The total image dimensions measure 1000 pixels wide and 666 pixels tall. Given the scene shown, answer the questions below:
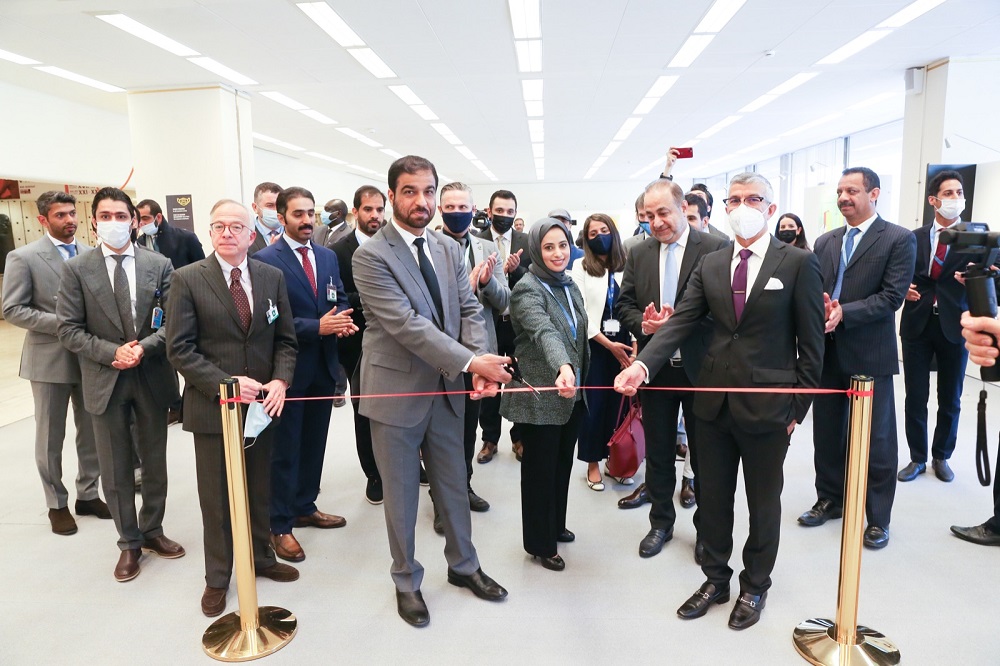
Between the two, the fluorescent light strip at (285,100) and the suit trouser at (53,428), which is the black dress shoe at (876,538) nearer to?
the suit trouser at (53,428)

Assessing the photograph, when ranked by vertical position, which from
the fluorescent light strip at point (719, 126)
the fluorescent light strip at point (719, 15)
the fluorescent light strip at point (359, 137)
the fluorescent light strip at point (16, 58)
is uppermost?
the fluorescent light strip at point (719, 126)

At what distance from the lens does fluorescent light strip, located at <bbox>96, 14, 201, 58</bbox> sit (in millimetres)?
5738

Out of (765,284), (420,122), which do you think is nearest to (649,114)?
(420,122)

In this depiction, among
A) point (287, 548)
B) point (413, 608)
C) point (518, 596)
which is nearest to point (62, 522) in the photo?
point (287, 548)

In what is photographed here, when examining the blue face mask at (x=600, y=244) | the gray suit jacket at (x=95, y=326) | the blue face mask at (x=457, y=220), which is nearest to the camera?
the gray suit jacket at (x=95, y=326)

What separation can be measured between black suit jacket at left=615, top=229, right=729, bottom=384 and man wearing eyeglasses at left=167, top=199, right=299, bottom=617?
1712mm

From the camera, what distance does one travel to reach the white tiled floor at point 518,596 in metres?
2.34

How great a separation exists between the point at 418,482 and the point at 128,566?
1577mm

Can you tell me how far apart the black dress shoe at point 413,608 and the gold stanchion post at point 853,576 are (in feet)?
4.82

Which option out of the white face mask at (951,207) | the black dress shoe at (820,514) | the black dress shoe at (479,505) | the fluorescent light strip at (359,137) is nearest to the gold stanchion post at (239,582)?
the black dress shoe at (479,505)

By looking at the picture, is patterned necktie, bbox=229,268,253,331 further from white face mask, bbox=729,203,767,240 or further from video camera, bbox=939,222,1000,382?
video camera, bbox=939,222,1000,382

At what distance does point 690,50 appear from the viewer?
6977 mm

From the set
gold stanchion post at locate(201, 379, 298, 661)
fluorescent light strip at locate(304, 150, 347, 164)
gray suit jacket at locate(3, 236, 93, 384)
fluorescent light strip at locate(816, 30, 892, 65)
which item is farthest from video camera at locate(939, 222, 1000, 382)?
fluorescent light strip at locate(304, 150, 347, 164)

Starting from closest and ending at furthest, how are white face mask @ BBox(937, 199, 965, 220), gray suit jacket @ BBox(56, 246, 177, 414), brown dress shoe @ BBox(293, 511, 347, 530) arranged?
gray suit jacket @ BBox(56, 246, 177, 414) → brown dress shoe @ BBox(293, 511, 347, 530) → white face mask @ BBox(937, 199, 965, 220)
